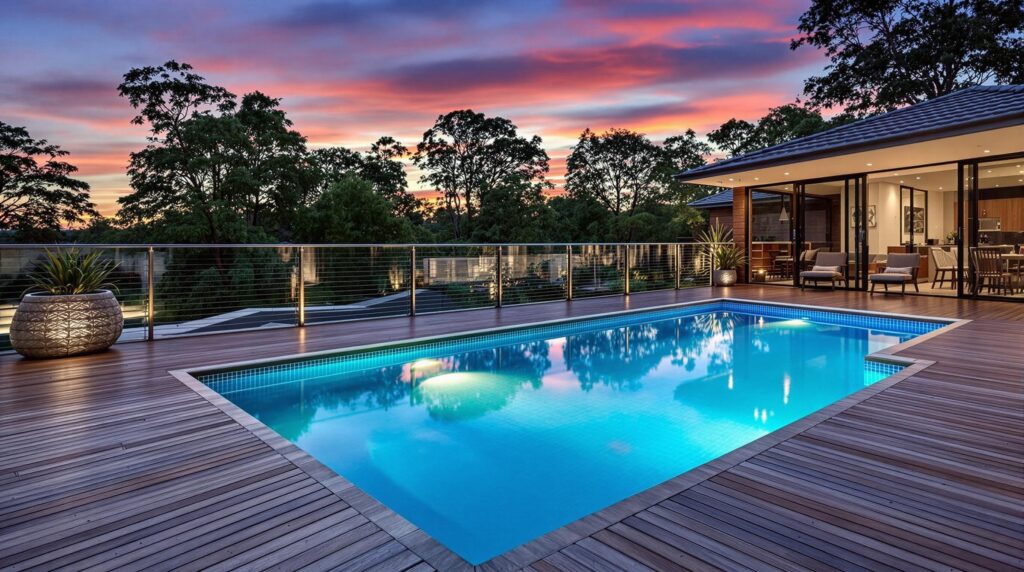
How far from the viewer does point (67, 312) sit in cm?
437

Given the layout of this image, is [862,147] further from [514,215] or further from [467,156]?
[467,156]

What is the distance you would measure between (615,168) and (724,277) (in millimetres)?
16973

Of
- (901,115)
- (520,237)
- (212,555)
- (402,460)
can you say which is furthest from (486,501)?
(520,237)

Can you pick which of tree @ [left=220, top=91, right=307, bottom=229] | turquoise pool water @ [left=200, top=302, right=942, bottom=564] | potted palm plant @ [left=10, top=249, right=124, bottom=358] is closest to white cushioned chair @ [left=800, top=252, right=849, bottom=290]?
turquoise pool water @ [left=200, top=302, right=942, bottom=564]

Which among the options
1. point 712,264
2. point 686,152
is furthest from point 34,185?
point 686,152

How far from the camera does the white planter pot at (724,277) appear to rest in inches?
418

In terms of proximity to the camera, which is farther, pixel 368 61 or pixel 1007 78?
pixel 1007 78

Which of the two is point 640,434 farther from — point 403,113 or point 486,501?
point 403,113

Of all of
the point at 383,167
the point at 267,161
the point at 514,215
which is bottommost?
the point at 514,215

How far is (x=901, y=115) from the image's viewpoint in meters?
9.04

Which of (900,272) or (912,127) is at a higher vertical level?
(912,127)

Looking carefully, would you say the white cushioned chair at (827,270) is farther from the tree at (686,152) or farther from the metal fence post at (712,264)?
the tree at (686,152)

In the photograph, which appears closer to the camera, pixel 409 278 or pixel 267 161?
pixel 409 278

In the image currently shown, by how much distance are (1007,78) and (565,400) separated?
62.5 ft
